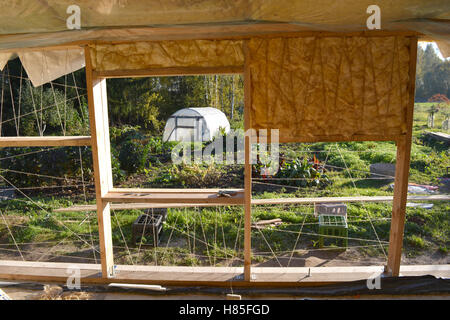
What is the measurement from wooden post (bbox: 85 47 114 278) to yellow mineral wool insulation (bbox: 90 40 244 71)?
14cm

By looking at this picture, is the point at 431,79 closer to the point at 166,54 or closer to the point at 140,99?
the point at 140,99

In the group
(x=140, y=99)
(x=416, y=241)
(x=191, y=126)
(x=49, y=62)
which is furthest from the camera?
(x=140, y=99)

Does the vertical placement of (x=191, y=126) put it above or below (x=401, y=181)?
above

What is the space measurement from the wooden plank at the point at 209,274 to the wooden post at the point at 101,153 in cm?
21

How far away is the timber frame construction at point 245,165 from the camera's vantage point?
2.25m

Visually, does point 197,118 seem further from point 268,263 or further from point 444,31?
point 444,31

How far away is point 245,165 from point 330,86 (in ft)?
2.88

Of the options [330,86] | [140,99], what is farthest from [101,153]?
[140,99]

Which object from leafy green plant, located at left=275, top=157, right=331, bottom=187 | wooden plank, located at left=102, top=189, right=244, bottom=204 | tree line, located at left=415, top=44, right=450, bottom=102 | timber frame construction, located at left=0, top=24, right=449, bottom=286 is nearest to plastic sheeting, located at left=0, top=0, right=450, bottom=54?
timber frame construction, located at left=0, top=24, right=449, bottom=286

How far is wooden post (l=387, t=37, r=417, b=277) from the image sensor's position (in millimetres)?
2277

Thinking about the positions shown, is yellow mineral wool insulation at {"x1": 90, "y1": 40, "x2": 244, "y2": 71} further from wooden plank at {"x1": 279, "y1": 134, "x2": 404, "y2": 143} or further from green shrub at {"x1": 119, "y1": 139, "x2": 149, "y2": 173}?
green shrub at {"x1": 119, "y1": 139, "x2": 149, "y2": 173}

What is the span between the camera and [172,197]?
249cm

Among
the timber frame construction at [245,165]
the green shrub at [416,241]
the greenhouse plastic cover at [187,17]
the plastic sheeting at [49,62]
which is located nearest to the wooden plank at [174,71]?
the timber frame construction at [245,165]

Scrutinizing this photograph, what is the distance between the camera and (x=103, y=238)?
2529 mm
